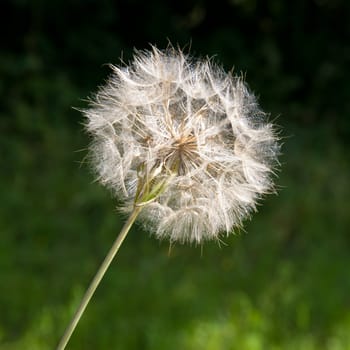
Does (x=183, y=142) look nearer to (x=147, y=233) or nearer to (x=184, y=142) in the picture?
(x=184, y=142)

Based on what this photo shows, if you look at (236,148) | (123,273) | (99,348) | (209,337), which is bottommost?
(236,148)

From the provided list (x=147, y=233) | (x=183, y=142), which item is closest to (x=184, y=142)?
(x=183, y=142)

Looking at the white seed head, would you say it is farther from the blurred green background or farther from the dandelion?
the blurred green background

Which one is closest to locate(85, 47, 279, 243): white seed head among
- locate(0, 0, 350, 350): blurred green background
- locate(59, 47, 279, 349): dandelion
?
locate(59, 47, 279, 349): dandelion

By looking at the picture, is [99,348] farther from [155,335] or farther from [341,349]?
[341,349]

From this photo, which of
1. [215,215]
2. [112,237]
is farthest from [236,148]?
[112,237]

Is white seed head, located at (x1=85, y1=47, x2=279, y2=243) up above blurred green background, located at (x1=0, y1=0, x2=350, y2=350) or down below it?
below
